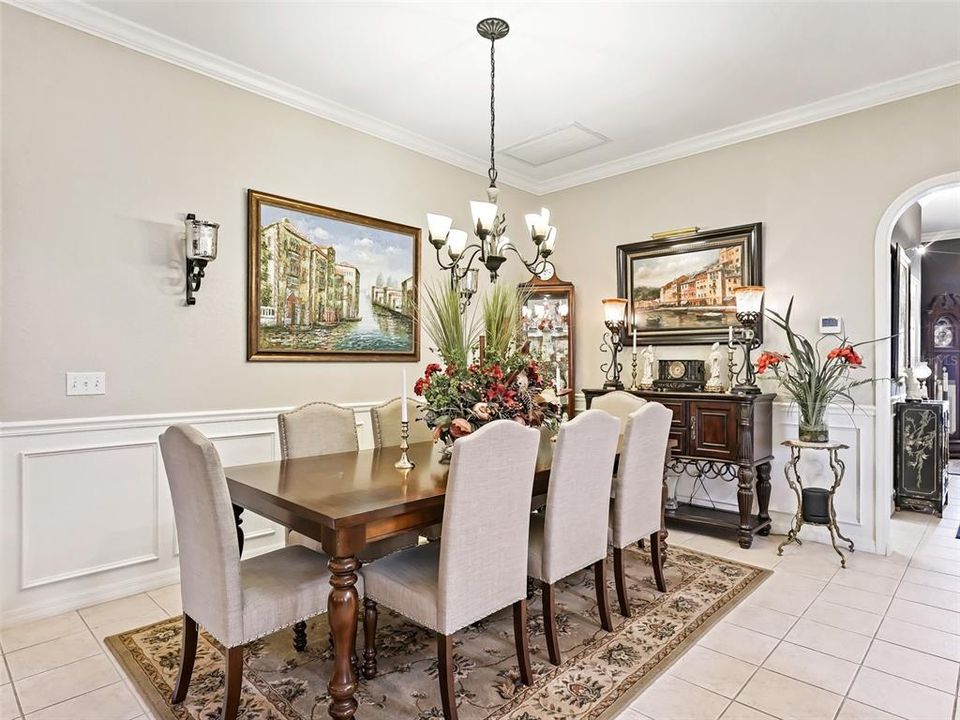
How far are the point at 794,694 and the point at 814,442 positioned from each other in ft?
6.20

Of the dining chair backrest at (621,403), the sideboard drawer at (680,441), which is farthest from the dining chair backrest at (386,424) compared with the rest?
the sideboard drawer at (680,441)

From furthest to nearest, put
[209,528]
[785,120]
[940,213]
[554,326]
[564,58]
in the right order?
1. [940,213]
2. [554,326]
3. [785,120]
4. [564,58]
5. [209,528]

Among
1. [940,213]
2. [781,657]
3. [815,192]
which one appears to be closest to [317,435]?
[781,657]

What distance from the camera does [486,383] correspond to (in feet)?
7.98

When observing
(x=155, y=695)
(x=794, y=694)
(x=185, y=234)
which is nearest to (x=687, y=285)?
(x=794, y=694)

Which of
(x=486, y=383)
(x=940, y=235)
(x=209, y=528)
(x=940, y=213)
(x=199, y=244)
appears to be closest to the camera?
(x=209, y=528)

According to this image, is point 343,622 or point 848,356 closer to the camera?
point 343,622

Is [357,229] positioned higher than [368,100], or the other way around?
[368,100]

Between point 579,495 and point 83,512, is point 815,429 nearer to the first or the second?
point 579,495

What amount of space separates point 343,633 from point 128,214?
2.43 metres

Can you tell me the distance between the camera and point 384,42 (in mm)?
2986

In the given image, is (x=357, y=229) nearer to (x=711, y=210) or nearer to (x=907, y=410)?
(x=711, y=210)

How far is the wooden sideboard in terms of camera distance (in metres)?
3.62

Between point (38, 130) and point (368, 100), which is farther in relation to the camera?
point (368, 100)
